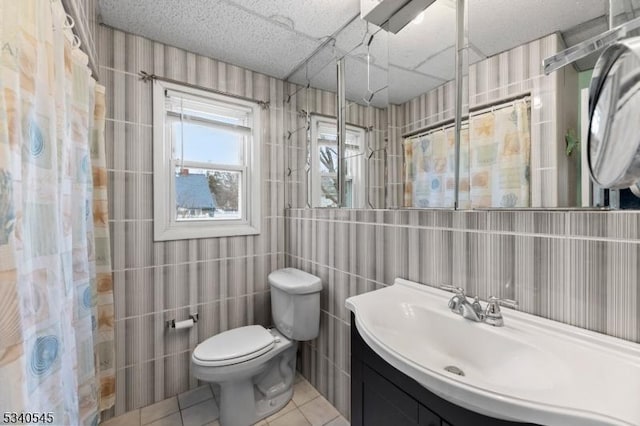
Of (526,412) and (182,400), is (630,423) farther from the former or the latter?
(182,400)

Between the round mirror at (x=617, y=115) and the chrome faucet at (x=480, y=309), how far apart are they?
0.59m

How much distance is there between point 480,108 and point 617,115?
79cm

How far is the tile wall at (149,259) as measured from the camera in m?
1.67

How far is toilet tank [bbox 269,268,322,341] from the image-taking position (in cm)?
172

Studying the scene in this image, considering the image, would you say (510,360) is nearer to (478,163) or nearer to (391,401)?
(391,401)

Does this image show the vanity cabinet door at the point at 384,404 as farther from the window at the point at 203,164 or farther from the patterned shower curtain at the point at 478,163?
the window at the point at 203,164

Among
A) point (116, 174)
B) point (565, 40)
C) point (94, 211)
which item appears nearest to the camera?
point (565, 40)

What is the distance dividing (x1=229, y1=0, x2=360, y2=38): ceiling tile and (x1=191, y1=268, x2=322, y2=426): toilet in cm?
157

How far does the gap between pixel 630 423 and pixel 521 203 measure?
0.63 metres

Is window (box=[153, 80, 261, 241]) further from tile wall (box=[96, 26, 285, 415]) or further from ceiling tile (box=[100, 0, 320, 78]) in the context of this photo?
ceiling tile (box=[100, 0, 320, 78])

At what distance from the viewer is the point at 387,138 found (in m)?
1.46

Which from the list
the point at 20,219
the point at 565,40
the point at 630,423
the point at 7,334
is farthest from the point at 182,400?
the point at 565,40

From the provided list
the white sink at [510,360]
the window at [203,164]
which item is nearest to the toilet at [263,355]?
the window at [203,164]

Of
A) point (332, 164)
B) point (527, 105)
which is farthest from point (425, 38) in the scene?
point (332, 164)
